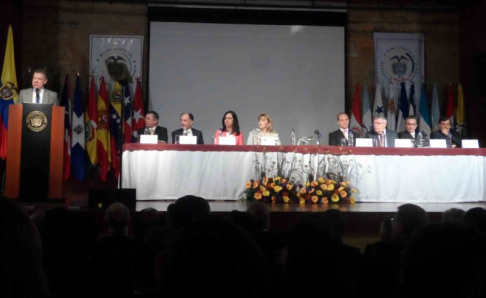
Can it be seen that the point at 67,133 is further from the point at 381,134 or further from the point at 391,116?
the point at 391,116

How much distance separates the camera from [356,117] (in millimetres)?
9156

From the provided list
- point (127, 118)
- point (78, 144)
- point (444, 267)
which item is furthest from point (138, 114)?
point (444, 267)

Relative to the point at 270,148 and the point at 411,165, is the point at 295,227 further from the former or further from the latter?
the point at 411,165

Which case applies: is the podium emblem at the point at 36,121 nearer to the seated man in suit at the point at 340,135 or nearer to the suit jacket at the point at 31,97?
the suit jacket at the point at 31,97

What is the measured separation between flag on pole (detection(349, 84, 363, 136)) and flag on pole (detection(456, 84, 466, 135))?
1518 mm

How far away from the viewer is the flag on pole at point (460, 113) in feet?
30.0

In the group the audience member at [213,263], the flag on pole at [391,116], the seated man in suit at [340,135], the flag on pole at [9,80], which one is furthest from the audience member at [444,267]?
the flag on pole at [391,116]

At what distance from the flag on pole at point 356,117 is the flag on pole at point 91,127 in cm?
389

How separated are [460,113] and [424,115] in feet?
1.81

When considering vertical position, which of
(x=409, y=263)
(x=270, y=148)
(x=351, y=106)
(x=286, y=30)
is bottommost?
(x=409, y=263)

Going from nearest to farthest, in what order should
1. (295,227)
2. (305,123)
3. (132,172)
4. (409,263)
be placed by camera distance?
1. (409,263)
2. (295,227)
3. (132,172)
4. (305,123)

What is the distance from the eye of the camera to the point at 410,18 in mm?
9562

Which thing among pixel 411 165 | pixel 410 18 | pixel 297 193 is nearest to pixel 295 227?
pixel 297 193

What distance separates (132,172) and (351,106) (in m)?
4.41
